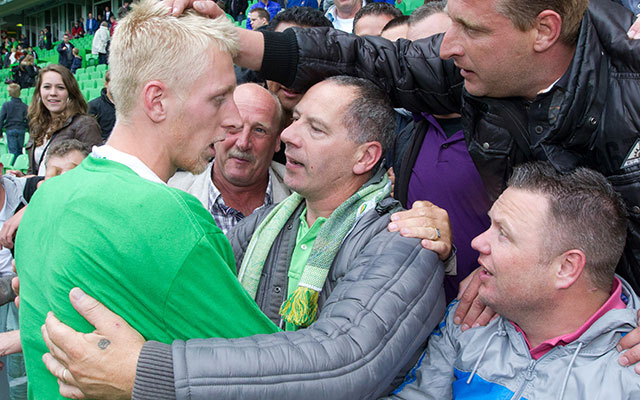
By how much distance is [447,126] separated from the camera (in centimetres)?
261

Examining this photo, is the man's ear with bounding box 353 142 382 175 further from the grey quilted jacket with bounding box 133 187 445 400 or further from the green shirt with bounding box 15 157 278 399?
the green shirt with bounding box 15 157 278 399

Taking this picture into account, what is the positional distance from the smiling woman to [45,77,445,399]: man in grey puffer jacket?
303 cm

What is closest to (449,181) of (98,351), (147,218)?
(147,218)

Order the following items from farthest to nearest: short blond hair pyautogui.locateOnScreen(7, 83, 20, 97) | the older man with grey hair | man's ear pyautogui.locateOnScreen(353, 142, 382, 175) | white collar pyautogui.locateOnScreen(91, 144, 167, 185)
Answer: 1. short blond hair pyautogui.locateOnScreen(7, 83, 20, 97)
2. the older man with grey hair
3. man's ear pyautogui.locateOnScreen(353, 142, 382, 175)
4. white collar pyautogui.locateOnScreen(91, 144, 167, 185)

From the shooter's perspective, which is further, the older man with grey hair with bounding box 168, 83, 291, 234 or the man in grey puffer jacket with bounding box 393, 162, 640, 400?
the older man with grey hair with bounding box 168, 83, 291, 234

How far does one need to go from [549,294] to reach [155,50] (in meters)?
1.45

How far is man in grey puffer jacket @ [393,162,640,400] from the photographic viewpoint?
168 cm

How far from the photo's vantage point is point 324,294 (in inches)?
77.9

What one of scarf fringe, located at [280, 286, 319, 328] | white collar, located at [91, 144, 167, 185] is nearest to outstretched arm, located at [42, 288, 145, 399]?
white collar, located at [91, 144, 167, 185]

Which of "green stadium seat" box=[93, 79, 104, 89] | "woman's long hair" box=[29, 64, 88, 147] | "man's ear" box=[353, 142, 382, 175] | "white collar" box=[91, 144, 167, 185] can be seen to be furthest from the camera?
"green stadium seat" box=[93, 79, 104, 89]

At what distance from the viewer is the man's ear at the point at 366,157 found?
233 cm

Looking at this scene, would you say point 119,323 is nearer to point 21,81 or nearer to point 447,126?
point 447,126

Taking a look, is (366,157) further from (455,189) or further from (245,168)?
(245,168)

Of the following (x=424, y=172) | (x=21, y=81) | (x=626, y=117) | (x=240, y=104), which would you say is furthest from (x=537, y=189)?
(x=21, y=81)
